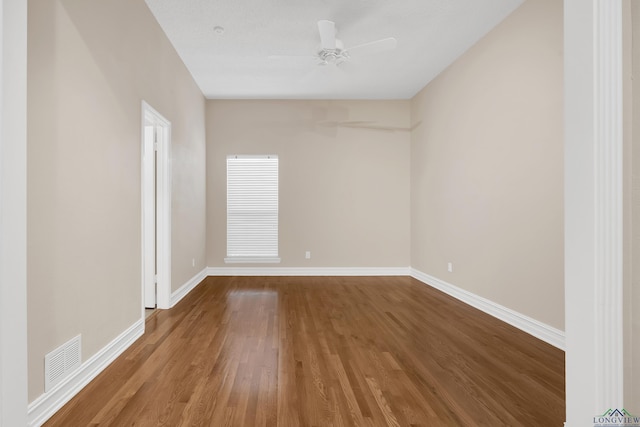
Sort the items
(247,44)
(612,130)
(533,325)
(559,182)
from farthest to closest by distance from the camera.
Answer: (247,44) < (533,325) < (559,182) < (612,130)

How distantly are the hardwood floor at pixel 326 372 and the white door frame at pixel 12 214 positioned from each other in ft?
2.15

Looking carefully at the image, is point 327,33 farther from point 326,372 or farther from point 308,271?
point 308,271

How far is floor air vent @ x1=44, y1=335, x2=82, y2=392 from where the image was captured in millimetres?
1819

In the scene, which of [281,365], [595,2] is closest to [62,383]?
[281,365]

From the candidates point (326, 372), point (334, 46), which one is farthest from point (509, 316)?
point (334, 46)

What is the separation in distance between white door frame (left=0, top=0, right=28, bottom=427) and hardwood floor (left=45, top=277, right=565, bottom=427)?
0.65m

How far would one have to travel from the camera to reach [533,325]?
3055 mm

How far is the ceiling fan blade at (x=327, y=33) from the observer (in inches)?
128

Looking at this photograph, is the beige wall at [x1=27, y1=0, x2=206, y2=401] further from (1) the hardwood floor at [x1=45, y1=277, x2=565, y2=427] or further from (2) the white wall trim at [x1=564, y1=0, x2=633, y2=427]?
(2) the white wall trim at [x1=564, y1=0, x2=633, y2=427]

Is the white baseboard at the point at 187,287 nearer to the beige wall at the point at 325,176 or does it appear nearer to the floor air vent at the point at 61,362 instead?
the beige wall at the point at 325,176

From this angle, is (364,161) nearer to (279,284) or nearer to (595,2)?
(279,284)

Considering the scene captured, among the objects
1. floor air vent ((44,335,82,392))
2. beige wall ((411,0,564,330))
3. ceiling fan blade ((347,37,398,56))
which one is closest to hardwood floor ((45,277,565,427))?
floor air vent ((44,335,82,392))

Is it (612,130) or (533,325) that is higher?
(612,130)

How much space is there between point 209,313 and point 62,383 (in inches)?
71.8
